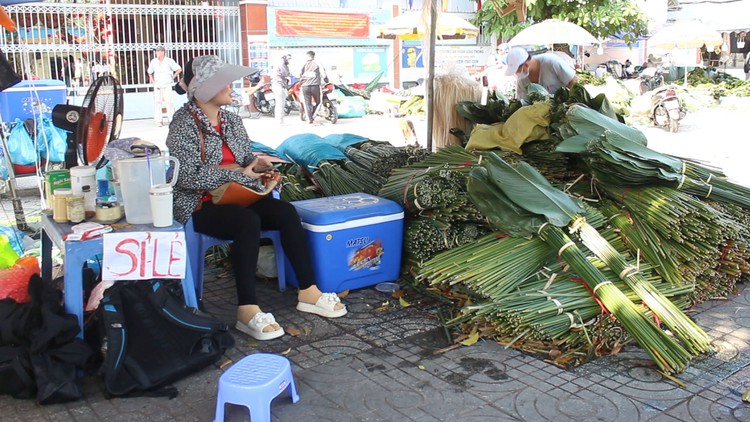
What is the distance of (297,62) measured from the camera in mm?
16922

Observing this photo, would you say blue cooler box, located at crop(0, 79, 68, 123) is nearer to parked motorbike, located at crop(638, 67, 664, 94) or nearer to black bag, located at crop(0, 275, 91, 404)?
black bag, located at crop(0, 275, 91, 404)

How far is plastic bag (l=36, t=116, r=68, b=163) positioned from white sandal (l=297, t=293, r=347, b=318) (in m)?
3.88

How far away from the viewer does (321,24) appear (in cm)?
1806

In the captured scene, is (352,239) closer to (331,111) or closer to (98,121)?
(98,121)

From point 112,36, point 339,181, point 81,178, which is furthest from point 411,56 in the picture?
point 81,178

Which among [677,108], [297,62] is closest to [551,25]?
[677,108]

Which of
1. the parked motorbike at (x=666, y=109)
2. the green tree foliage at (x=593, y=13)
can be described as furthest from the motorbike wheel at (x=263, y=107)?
the parked motorbike at (x=666, y=109)

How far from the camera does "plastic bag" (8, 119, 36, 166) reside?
21.2 feet

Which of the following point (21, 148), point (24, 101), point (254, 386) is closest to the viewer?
point (254, 386)

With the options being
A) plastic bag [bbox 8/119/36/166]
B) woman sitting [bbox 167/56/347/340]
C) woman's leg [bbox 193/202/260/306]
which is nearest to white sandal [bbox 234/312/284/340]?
woman sitting [bbox 167/56/347/340]

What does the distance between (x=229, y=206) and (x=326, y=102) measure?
1183 centimetres

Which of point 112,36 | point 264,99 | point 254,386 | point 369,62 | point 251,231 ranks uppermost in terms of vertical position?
point 112,36

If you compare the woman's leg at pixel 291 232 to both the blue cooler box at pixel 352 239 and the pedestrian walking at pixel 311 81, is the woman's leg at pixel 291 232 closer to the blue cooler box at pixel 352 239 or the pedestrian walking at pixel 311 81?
the blue cooler box at pixel 352 239

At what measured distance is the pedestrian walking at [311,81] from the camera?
49.0 ft
